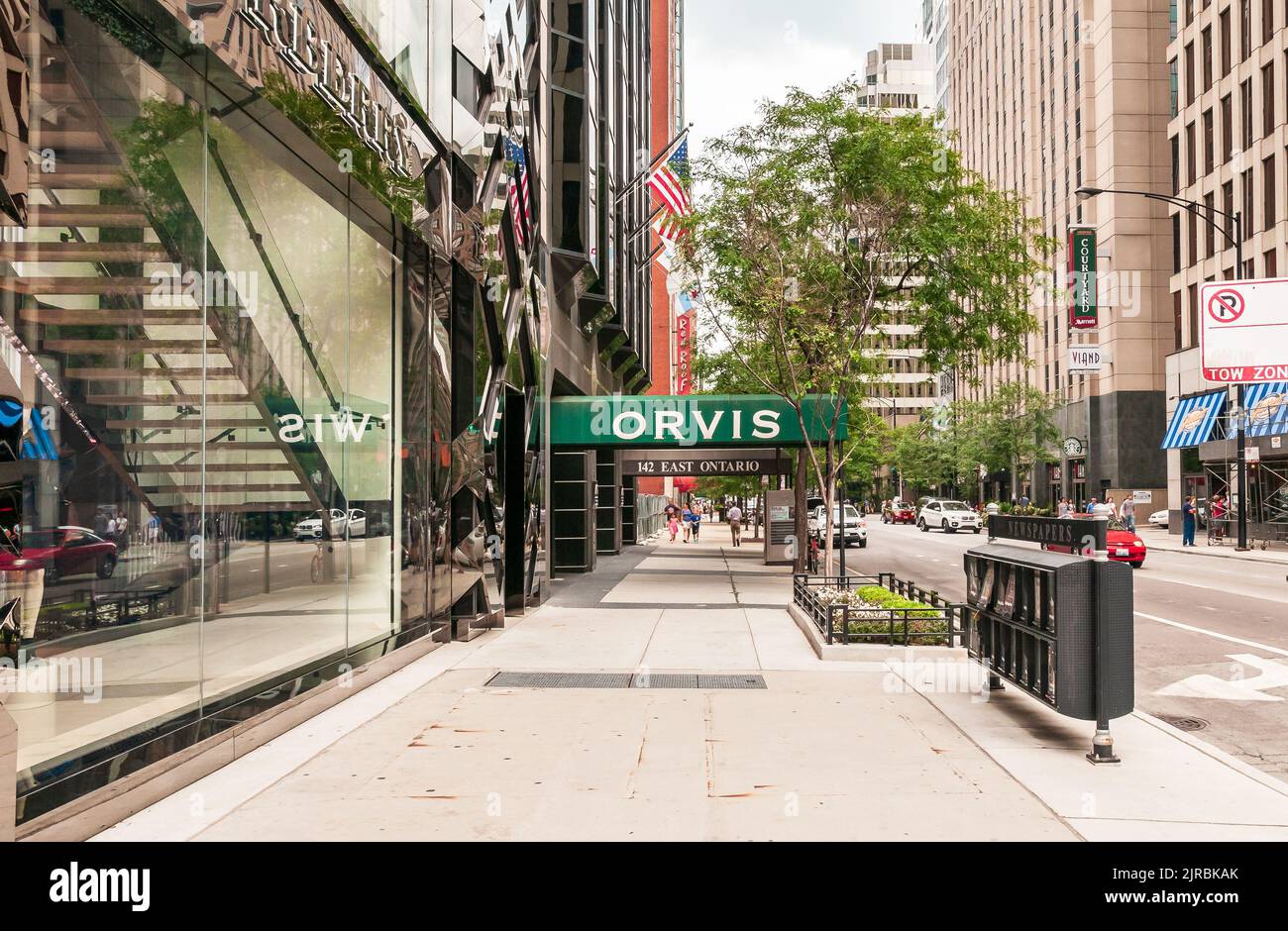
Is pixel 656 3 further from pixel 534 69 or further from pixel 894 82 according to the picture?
pixel 894 82

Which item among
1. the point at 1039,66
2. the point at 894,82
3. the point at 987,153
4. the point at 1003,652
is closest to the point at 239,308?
the point at 1003,652

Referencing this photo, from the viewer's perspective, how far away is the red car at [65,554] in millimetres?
5296

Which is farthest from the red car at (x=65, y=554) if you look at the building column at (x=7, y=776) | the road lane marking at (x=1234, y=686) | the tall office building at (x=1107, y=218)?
the tall office building at (x=1107, y=218)

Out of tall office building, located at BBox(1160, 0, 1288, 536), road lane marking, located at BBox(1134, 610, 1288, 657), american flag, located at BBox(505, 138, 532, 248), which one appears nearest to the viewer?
road lane marking, located at BBox(1134, 610, 1288, 657)

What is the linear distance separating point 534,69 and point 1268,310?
24.5 meters

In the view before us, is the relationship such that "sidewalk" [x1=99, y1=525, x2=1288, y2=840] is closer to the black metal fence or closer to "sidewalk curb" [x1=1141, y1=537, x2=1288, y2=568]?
the black metal fence

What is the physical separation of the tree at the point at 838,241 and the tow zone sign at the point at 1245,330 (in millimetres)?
11289

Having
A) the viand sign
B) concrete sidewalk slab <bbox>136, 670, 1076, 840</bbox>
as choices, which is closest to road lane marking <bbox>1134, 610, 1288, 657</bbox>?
concrete sidewalk slab <bbox>136, 670, 1076, 840</bbox>

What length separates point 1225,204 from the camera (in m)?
45.4

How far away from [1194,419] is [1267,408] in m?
7.58

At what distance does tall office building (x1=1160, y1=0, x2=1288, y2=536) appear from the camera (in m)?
38.9

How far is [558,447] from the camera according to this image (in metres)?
24.8

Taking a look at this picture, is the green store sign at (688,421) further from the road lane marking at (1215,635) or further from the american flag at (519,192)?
the road lane marking at (1215,635)
